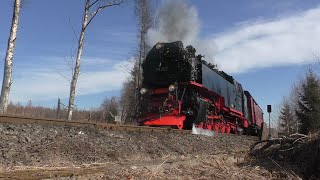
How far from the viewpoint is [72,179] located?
205 inches

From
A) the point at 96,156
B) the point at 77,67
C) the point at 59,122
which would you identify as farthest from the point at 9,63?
the point at 96,156

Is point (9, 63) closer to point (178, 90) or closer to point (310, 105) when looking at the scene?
point (178, 90)

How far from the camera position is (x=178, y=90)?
56.0 feet

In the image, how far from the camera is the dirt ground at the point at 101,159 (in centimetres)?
585

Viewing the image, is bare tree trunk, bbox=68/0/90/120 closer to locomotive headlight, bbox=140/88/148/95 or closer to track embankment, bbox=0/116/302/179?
locomotive headlight, bbox=140/88/148/95

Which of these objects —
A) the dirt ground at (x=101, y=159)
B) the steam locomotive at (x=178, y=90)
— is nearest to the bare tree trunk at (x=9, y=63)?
the dirt ground at (x=101, y=159)

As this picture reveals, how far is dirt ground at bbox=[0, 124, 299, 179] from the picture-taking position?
5.85 metres

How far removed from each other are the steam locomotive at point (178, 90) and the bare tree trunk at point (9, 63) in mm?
5941

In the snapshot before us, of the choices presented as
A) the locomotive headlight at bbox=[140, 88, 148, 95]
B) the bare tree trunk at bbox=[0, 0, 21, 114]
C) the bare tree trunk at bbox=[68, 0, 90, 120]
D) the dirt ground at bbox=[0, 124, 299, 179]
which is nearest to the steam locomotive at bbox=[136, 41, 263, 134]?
the locomotive headlight at bbox=[140, 88, 148, 95]

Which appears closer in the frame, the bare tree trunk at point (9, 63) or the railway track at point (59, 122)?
the railway track at point (59, 122)

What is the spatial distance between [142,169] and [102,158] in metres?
2.37

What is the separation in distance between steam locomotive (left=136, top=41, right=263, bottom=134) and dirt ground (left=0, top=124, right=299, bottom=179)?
5.52m

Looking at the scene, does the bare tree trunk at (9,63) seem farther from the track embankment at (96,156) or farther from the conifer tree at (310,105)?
the conifer tree at (310,105)

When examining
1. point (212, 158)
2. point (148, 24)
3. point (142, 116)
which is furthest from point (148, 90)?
point (148, 24)
